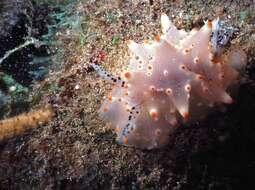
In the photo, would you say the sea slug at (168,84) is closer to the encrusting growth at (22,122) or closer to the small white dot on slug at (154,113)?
the small white dot on slug at (154,113)

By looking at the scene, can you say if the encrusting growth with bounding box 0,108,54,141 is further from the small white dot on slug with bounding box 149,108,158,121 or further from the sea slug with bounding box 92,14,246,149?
the small white dot on slug with bounding box 149,108,158,121

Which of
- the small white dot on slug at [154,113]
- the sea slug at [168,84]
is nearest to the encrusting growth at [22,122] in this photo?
the sea slug at [168,84]

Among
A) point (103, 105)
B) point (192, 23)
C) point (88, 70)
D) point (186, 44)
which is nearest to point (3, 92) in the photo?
point (88, 70)

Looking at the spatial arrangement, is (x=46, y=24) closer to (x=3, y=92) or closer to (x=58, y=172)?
(x=3, y=92)

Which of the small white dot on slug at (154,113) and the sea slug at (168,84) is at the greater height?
the sea slug at (168,84)

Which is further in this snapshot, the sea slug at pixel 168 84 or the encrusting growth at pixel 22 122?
the encrusting growth at pixel 22 122

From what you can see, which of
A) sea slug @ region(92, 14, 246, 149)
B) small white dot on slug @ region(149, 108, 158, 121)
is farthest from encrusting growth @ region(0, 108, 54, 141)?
small white dot on slug @ region(149, 108, 158, 121)
